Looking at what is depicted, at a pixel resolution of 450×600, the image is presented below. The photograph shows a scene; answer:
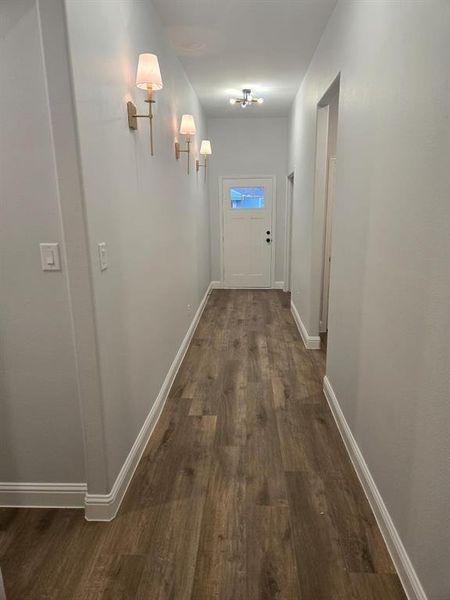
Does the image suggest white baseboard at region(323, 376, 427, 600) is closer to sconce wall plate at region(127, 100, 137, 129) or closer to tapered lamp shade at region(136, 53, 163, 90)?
sconce wall plate at region(127, 100, 137, 129)

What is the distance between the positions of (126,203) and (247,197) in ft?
15.3

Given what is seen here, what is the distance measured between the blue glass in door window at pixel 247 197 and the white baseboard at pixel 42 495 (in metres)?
5.33

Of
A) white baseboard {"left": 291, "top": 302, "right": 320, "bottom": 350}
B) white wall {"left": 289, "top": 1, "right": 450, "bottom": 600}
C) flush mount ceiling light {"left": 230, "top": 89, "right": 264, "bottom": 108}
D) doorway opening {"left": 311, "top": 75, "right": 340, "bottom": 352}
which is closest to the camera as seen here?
white wall {"left": 289, "top": 1, "right": 450, "bottom": 600}

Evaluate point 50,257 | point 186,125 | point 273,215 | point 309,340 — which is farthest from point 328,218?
point 50,257

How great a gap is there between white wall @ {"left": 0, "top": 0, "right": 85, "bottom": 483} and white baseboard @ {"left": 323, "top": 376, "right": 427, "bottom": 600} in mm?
1396

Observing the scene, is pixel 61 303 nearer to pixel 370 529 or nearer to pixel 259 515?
pixel 259 515


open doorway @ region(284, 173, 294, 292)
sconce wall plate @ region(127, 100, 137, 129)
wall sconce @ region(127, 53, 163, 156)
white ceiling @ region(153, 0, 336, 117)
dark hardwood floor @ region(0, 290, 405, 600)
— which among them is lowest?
dark hardwood floor @ region(0, 290, 405, 600)

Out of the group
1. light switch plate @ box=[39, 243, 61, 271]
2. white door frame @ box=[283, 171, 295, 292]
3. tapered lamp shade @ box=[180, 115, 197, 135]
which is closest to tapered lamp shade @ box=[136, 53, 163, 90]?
light switch plate @ box=[39, 243, 61, 271]

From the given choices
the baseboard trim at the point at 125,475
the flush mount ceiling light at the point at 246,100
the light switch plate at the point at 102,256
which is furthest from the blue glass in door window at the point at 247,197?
the light switch plate at the point at 102,256

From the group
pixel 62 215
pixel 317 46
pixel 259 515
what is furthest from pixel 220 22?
pixel 259 515

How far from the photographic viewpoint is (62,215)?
1518mm

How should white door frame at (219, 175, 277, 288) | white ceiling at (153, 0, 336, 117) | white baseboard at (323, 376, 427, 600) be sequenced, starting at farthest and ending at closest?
white door frame at (219, 175, 277, 288) < white ceiling at (153, 0, 336, 117) < white baseboard at (323, 376, 427, 600)

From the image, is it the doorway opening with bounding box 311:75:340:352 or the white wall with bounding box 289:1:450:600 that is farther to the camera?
the doorway opening with bounding box 311:75:340:352

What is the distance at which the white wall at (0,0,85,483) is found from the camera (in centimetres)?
147
